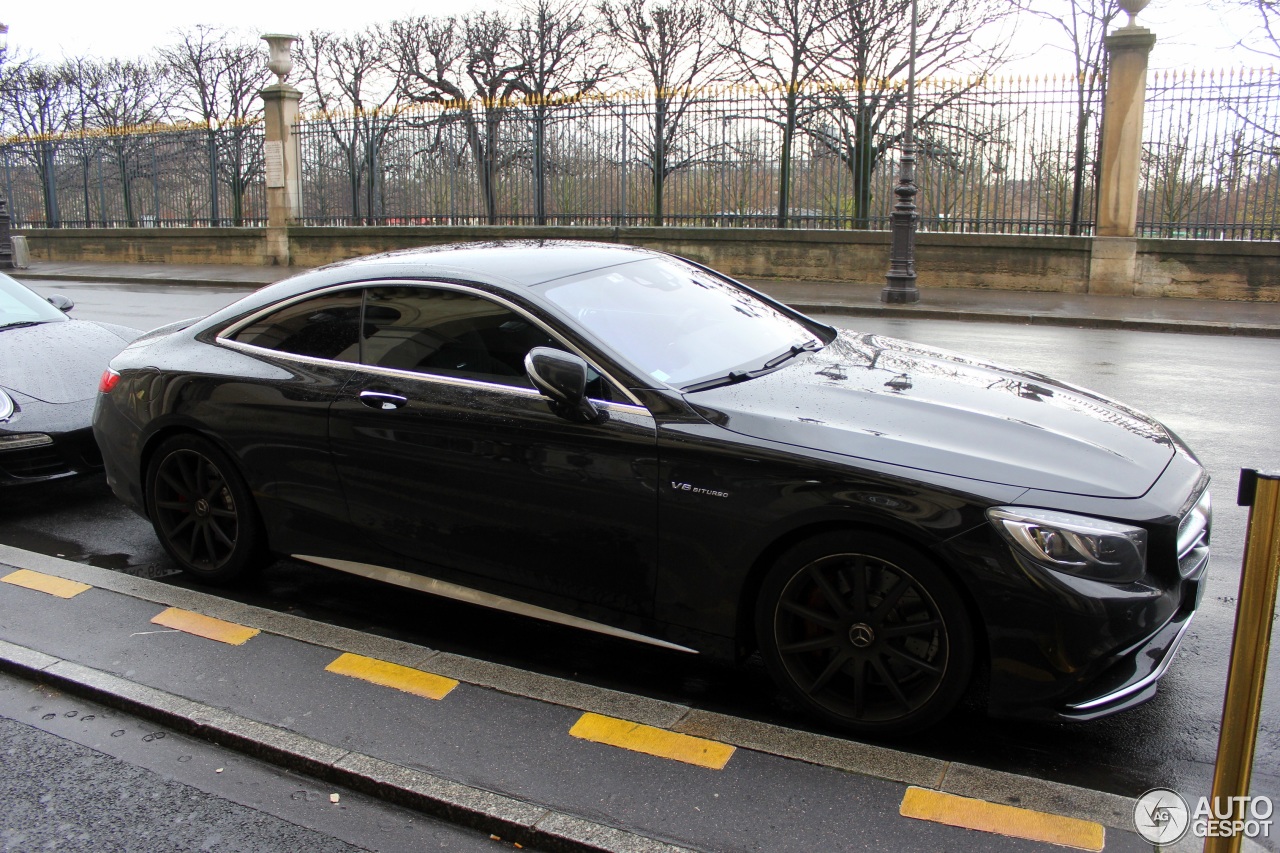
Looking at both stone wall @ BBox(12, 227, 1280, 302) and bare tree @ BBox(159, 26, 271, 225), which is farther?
bare tree @ BBox(159, 26, 271, 225)

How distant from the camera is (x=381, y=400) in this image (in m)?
3.96

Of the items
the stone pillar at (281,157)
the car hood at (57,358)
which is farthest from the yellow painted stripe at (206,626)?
the stone pillar at (281,157)

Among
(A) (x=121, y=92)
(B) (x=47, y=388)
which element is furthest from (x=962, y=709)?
(A) (x=121, y=92)

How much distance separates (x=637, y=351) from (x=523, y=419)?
471 millimetres

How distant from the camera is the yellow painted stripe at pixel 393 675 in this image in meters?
3.53

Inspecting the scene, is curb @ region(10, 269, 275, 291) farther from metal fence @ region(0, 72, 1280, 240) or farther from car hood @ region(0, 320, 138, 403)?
car hood @ region(0, 320, 138, 403)

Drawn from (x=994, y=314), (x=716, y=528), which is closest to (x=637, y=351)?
(x=716, y=528)

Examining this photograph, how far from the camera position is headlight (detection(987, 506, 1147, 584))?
287cm

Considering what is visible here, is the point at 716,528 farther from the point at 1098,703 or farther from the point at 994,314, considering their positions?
the point at 994,314

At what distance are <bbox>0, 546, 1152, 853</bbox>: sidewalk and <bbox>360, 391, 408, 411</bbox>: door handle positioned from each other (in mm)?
878

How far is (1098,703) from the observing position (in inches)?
116

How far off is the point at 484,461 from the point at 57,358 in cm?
390

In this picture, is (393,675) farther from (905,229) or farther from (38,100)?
(38,100)

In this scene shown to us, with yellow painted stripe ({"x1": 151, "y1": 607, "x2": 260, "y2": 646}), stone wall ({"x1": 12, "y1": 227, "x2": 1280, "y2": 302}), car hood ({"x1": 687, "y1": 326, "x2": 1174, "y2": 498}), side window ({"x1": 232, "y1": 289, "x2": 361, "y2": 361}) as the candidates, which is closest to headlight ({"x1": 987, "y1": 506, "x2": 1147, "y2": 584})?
car hood ({"x1": 687, "y1": 326, "x2": 1174, "y2": 498})
